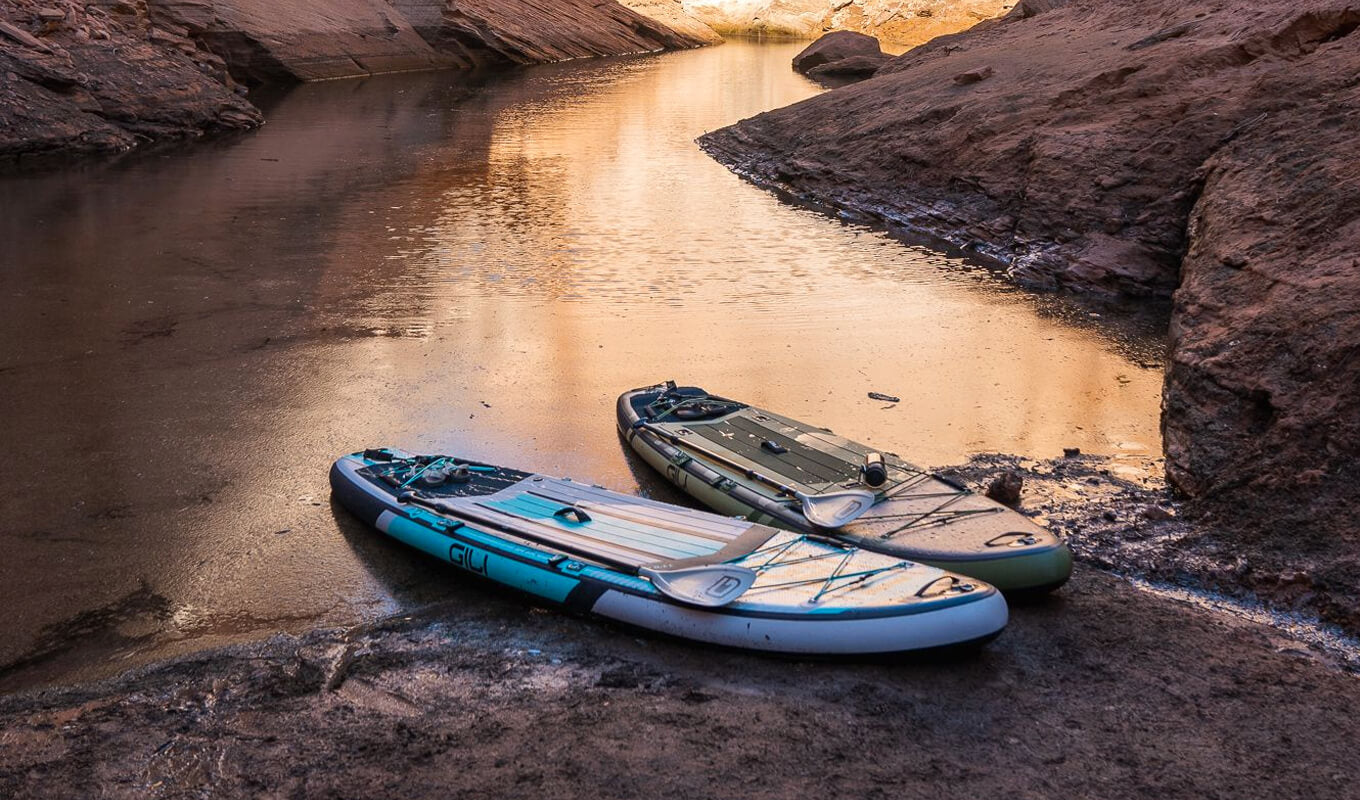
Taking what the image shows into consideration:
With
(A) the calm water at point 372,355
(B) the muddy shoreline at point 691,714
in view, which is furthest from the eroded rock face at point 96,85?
(B) the muddy shoreline at point 691,714

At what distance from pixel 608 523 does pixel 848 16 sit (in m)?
54.0

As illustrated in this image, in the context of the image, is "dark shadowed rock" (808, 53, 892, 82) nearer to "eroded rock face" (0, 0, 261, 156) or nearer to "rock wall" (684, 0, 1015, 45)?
"rock wall" (684, 0, 1015, 45)

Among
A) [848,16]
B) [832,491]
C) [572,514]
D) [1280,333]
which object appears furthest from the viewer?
[848,16]

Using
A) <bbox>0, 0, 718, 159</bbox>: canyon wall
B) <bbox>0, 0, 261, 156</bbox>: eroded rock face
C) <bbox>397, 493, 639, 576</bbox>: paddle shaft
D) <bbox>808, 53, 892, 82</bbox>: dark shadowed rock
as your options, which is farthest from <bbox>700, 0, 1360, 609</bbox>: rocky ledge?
<bbox>808, 53, 892, 82</bbox>: dark shadowed rock

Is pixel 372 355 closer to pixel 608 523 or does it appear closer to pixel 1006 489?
pixel 608 523

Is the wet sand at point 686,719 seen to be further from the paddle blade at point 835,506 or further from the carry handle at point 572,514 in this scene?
the paddle blade at point 835,506

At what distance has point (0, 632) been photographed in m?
5.38

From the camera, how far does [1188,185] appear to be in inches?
482

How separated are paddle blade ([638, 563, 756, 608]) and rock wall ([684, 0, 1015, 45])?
158 feet

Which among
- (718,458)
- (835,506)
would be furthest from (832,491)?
(718,458)

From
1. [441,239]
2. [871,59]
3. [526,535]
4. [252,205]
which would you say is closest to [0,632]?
[526,535]

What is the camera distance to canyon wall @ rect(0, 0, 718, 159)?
58.9ft

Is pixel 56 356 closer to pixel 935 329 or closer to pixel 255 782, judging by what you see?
pixel 255 782

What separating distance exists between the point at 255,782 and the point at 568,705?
1182 millimetres
